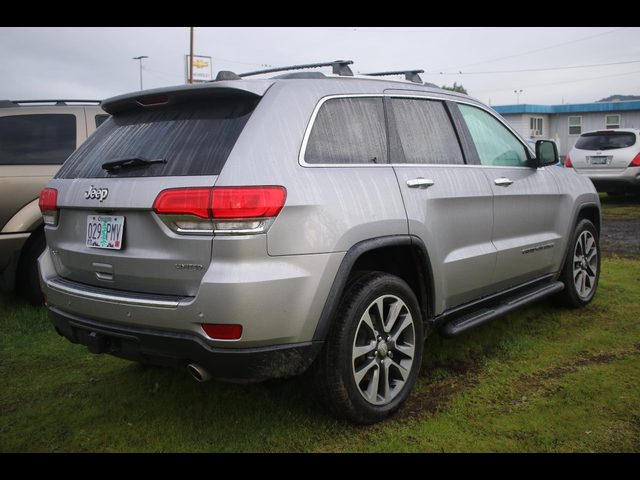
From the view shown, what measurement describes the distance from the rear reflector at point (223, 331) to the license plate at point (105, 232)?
639mm

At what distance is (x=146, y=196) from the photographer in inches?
108

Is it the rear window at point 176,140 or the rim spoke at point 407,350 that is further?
the rim spoke at point 407,350

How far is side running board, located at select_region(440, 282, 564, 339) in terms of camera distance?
3697 mm

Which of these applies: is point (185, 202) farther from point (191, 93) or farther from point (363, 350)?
point (363, 350)

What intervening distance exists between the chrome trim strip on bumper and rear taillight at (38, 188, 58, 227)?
35 centimetres

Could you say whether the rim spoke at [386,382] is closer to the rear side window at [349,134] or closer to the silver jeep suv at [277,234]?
the silver jeep suv at [277,234]

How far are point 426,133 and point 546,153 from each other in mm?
1413

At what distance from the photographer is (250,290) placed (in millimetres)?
2576

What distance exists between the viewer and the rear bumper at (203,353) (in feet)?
8.78

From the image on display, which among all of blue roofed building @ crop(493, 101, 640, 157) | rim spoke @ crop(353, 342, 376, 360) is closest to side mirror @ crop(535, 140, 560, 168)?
rim spoke @ crop(353, 342, 376, 360)

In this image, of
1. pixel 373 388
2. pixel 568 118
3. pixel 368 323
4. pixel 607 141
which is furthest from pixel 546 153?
pixel 568 118

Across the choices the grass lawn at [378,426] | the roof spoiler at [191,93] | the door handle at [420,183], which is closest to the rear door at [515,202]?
the grass lawn at [378,426]

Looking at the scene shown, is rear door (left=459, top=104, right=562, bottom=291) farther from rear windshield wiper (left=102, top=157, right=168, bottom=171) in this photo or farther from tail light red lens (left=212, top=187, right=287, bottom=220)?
rear windshield wiper (left=102, top=157, right=168, bottom=171)

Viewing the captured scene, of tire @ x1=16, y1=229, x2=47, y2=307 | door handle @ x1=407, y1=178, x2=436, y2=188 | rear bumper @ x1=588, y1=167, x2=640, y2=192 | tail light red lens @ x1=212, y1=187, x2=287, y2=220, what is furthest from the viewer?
rear bumper @ x1=588, y1=167, x2=640, y2=192
